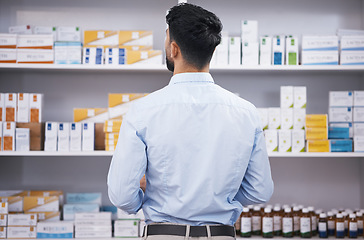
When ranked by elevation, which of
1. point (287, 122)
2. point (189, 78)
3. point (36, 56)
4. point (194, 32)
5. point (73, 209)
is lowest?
point (73, 209)

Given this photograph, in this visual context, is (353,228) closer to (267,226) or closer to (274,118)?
(267,226)

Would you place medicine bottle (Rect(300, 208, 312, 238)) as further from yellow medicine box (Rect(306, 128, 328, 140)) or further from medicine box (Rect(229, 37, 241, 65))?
medicine box (Rect(229, 37, 241, 65))

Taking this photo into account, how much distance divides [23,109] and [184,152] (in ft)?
5.99

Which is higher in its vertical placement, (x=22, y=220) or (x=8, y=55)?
(x=8, y=55)

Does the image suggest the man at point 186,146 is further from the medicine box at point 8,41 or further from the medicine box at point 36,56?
the medicine box at point 8,41

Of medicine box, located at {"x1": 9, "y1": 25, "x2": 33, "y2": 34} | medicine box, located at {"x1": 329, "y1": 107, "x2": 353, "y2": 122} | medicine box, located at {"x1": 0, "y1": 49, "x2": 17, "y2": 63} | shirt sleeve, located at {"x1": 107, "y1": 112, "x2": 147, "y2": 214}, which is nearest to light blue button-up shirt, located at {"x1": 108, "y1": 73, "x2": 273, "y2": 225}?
shirt sleeve, located at {"x1": 107, "y1": 112, "x2": 147, "y2": 214}

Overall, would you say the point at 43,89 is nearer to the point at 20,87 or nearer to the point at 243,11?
the point at 20,87

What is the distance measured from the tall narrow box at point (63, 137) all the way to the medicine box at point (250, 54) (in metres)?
1.23

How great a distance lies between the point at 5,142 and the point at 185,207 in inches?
73.8

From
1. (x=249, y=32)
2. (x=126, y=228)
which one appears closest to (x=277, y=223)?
(x=126, y=228)

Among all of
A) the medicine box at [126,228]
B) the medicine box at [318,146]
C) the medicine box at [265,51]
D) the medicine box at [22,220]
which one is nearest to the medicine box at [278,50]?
the medicine box at [265,51]

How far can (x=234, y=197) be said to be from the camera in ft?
5.67

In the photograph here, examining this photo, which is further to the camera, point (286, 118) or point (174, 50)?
point (286, 118)

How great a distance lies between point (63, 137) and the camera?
9.72 feet
